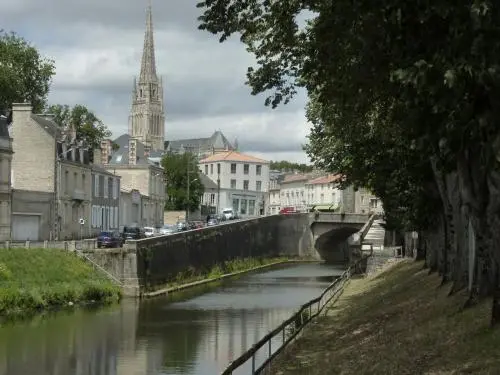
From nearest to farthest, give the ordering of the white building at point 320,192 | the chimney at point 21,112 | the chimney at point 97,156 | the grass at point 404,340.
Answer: the grass at point 404,340 → the chimney at point 21,112 → the chimney at point 97,156 → the white building at point 320,192

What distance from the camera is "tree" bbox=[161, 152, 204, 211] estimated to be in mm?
108062

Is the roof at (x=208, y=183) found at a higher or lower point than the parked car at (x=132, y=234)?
higher

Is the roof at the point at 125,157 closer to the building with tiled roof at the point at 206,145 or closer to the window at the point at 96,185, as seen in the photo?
the window at the point at 96,185

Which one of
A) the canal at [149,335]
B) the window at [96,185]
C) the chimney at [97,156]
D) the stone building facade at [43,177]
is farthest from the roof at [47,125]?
the canal at [149,335]

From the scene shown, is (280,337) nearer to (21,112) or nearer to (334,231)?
(21,112)

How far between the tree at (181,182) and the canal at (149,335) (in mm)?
61833

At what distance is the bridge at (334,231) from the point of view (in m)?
80.4

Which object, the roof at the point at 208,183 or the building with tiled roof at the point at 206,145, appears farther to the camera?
the building with tiled roof at the point at 206,145

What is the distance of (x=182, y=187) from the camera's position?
366ft

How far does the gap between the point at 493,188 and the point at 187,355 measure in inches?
581

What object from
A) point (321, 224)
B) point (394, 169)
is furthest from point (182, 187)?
point (394, 169)

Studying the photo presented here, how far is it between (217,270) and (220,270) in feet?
3.15

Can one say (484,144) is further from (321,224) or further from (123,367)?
(321,224)

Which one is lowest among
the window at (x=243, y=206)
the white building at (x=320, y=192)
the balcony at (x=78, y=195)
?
the balcony at (x=78, y=195)
